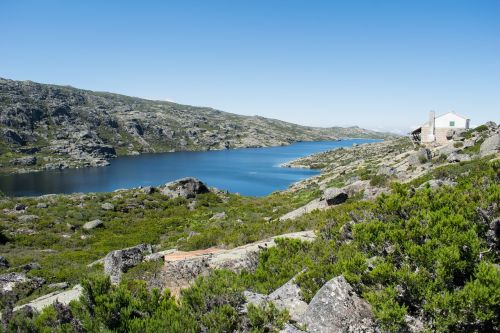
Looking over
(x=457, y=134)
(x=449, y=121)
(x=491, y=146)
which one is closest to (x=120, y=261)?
(x=491, y=146)

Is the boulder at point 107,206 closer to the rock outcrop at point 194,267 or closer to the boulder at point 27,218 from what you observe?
the boulder at point 27,218

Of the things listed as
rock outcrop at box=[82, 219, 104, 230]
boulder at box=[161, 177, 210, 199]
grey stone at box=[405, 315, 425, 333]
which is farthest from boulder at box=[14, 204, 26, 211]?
grey stone at box=[405, 315, 425, 333]

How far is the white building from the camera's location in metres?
54.4

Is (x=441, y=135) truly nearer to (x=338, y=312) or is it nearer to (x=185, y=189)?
(x=185, y=189)

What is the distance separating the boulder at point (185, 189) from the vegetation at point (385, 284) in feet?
134

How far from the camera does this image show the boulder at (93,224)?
116ft

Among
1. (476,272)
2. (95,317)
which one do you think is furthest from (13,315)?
(476,272)

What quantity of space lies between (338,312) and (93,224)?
33.9 meters

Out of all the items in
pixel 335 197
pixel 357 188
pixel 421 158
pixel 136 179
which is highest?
pixel 421 158

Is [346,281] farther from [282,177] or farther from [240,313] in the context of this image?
[282,177]

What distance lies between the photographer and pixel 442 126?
55.6m

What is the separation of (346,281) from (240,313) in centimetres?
232

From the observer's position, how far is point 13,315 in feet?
29.3

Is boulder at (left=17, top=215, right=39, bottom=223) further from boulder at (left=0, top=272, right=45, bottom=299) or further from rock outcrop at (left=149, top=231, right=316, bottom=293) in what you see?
rock outcrop at (left=149, top=231, right=316, bottom=293)
